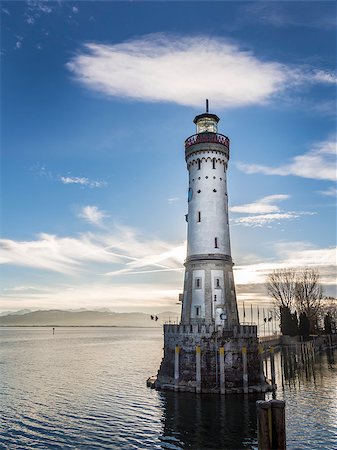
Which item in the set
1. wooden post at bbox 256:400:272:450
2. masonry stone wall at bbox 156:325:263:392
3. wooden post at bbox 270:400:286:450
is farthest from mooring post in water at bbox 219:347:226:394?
wooden post at bbox 256:400:272:450

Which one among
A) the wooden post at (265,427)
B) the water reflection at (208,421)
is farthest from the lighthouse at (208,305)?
the wooden post at (265,427)

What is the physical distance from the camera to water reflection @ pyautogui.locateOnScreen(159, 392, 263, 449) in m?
26.0

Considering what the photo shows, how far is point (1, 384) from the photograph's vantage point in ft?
173

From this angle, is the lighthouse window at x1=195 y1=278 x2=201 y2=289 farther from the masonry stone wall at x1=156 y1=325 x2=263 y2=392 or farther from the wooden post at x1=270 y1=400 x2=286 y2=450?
the wooden post at x1=270 y1=400 x2=286 y2=450

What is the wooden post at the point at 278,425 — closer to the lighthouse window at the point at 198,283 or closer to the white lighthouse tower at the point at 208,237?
the white lighthouse tower at the point at 208,237

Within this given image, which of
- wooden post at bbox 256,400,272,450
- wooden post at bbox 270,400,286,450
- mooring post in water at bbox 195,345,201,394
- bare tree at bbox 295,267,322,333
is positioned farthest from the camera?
bare tree at bbox 295,267,322,333

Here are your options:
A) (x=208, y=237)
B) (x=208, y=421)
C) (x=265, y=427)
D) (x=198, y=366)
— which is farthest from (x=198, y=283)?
(x=265, y=427)

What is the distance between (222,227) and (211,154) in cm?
843

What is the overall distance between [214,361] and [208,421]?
29.8 ft

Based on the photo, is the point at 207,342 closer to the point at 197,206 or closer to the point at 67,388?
the point at 197,206

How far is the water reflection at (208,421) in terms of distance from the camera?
1025 inches

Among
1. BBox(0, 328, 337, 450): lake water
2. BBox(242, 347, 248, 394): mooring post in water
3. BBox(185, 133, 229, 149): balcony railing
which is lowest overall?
BBox(0, 328, 337, 450): lake water

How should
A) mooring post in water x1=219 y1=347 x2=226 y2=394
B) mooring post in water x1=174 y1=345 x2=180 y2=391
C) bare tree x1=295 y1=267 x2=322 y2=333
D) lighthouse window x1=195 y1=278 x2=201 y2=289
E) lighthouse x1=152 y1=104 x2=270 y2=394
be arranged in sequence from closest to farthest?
mooring post in water x1=219 y1=347 x2=226 y2=394 → lighthouse x1=152 y1=104 x2=270 y2=394 → mooring post in water x1=174 y1=345 x2=180 y2=391 → lighthouse window x1=195 y1=278 x2=201 y2=289 → bare tree x1=295 y1=267 x2=322 y2=333

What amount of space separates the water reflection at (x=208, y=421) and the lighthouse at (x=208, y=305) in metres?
2.03
